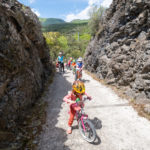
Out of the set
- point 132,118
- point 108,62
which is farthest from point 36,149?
point 108,62

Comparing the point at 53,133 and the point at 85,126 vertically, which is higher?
the point at 85,126

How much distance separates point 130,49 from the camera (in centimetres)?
957

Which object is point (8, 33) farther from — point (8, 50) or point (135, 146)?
point (135, 146)

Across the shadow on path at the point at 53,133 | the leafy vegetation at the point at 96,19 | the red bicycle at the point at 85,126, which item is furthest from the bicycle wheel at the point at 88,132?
the leafy vegetation at the point at 96,19

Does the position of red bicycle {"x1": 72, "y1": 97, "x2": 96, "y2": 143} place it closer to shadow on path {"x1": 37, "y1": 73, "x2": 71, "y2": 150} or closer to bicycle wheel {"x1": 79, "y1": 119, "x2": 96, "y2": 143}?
bicycle wheel {"x1": 79, "y1": 119, "x2": 96, "y2": 143}

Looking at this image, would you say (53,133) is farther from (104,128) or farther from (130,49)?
(130,49)

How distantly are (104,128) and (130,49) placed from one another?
6.92 m

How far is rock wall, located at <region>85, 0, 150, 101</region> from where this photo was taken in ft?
24.6

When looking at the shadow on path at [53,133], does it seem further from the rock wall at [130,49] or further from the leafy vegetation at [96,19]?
the leafy vegetation at [96,19]

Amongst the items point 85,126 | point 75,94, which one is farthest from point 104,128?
point 75,94

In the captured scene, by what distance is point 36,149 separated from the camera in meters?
4.20

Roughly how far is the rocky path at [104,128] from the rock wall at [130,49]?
1617 mm

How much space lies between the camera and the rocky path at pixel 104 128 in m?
4.29

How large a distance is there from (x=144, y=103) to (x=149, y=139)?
2601mm
